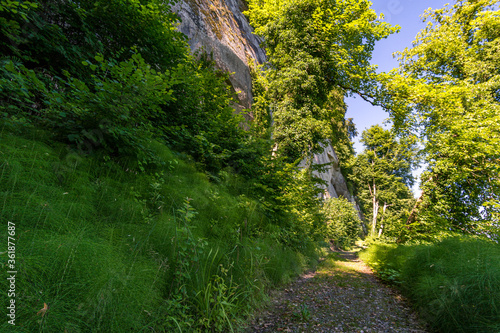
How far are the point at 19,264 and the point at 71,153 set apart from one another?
6.33 feet

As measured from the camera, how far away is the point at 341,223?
20438 millimetres

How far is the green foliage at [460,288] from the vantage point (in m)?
2.44

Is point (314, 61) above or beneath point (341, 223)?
above

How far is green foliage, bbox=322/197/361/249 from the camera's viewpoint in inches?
768

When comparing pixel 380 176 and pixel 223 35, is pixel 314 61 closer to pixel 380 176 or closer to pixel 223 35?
pixel 223 35

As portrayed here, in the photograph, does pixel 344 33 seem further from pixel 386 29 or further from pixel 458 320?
pixel 458 320

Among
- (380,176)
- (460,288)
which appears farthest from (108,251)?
(380,176)

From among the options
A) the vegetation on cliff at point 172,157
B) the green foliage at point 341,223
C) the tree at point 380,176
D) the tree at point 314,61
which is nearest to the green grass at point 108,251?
the vegetation on cliff at point 172,157

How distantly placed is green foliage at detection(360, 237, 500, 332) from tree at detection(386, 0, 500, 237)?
1640 mm

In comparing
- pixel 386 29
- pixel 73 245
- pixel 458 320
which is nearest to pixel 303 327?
pixel 458 320

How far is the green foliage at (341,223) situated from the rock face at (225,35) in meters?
7.80

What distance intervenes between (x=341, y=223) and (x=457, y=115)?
47.1 feet

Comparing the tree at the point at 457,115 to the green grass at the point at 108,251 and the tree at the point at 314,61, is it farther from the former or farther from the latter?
the green grass at the point at 108,251

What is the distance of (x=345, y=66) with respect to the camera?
10.7 meters
